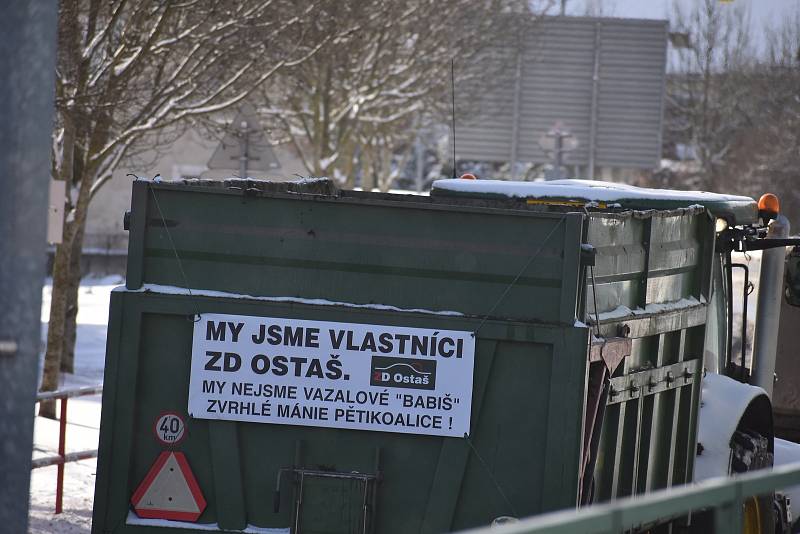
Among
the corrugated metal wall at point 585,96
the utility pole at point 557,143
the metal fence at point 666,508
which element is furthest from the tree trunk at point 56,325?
the corrugated metal wall at point 585,96

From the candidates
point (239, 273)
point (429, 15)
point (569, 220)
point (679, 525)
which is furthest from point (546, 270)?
point (429, 15)

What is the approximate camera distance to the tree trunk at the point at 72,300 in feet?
53.5

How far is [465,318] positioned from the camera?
5531 millimetres

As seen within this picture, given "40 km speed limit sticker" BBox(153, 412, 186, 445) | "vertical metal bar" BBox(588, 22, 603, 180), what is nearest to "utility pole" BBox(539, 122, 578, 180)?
"vertical metal bar" BBox(588, 22, 603, 180)

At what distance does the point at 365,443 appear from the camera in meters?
5.55

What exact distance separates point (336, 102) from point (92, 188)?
59.6 ft

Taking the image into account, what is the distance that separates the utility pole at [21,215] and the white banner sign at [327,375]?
1672mm

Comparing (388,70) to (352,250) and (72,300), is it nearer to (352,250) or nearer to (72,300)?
(72,300)

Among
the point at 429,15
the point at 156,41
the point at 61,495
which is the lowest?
the point at 61,495

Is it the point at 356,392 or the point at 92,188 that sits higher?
the point at 92,188

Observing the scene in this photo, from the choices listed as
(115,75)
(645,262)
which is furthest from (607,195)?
(115,75)

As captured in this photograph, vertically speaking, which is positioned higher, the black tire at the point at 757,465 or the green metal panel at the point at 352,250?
the green metal panel at the point at 352,250

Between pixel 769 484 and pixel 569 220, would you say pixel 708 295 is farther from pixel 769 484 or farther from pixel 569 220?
pixel 769 484

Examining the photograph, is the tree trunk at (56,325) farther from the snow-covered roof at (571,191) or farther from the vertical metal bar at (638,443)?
the vertical metal bar at (638,443)
